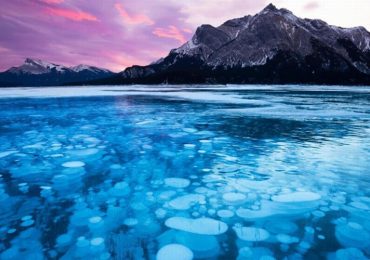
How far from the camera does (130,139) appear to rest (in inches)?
387

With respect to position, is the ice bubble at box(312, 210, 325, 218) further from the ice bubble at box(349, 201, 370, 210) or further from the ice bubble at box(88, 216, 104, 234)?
the ice bubble at box(88, 216, 104, 234)

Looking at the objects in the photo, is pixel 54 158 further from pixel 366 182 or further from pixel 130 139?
pixel 366 182

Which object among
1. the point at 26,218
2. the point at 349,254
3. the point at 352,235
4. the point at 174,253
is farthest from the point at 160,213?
the point at 352,235

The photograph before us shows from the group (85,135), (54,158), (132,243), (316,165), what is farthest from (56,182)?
(316,165)

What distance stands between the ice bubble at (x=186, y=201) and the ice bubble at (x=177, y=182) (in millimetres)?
497

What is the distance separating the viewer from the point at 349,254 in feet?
11.3

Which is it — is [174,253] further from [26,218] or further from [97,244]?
[26,218]

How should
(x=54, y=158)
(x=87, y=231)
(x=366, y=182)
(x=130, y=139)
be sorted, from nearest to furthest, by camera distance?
(x=87, y=231), (x=366, y=182), (x=54, y=158), (x=130, y=139)

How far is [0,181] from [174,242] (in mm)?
4029

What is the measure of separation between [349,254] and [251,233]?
1123 mm

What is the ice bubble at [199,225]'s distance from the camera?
3.95 m

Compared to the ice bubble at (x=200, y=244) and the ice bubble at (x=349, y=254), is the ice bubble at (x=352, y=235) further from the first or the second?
the ice bubble at (x=200, y=244)

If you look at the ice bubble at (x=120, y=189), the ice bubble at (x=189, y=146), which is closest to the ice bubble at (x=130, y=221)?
the ice bubble at (x=120, y=189)

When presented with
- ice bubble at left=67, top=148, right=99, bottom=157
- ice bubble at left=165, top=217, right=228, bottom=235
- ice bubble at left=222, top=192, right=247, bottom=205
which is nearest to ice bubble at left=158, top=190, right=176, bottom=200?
ice bubble at left=165, top=217, right=228, bottom=235
